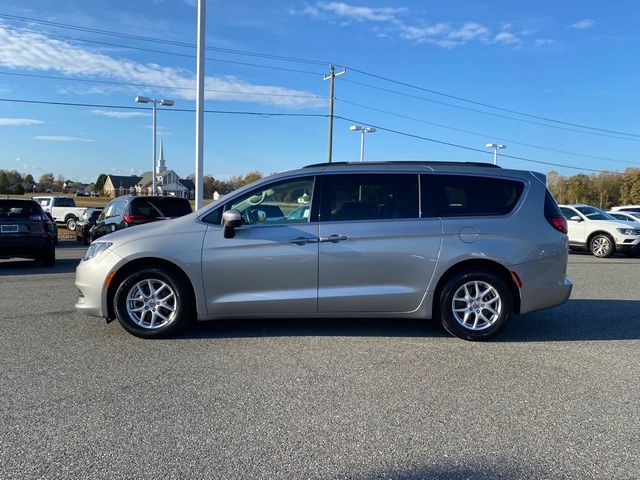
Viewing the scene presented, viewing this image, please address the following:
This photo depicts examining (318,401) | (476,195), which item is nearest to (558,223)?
(476,195)

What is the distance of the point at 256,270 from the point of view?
5.36 m

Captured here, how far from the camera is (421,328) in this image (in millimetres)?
6055

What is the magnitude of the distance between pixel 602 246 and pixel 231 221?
1423cm

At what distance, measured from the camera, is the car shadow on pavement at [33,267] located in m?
11.0

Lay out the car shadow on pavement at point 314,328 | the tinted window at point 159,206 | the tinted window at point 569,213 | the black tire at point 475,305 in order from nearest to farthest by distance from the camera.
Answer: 1. the black tire at point 475,305
2. the car shadow on pavement at point 314,328
3. the tinted window at point 159,206
4. the tinted window at point 569,213

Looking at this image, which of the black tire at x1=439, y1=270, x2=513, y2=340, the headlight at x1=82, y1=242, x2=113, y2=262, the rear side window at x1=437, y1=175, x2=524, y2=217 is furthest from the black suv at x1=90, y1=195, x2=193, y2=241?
the black tire at x1=439, y1=270, x2=513, y2=340

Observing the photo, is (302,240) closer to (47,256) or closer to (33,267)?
(47,256)

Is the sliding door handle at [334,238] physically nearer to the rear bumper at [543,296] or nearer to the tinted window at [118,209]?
the rear bumper at [543,296]

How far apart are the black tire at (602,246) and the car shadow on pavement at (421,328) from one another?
32.3 ft

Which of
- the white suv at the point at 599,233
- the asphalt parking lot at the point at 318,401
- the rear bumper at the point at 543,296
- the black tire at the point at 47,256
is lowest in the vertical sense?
the asphalt parking lot at the point at 318,401

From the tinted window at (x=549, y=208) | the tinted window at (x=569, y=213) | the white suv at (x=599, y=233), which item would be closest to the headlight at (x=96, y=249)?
the tinted window at (x=549, y=208)

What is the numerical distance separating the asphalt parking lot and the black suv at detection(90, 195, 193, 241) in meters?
5.32

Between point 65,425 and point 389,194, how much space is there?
12.1 ft

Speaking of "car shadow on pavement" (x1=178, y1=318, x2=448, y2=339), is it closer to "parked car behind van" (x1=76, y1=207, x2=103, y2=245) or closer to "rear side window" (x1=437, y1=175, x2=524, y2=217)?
"rear side window" (x1=437, y1=175, x2=524, y2=217)
